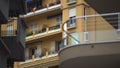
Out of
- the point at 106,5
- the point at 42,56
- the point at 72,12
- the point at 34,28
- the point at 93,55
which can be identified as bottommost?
the point at 42,56

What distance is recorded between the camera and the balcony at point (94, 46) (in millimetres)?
16094

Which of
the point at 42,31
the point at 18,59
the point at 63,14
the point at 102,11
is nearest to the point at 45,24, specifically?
the point at 42,31

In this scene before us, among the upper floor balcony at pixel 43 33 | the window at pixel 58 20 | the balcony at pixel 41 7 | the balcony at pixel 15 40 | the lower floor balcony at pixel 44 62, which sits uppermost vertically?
the balcony at pixel 41 7

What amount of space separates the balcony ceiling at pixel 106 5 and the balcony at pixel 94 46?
84cm

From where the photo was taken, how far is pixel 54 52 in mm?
61938

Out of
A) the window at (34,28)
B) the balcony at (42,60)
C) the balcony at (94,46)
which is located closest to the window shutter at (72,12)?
the balcony at (42,60)

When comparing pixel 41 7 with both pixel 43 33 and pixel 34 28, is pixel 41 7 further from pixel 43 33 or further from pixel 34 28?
pixel 43 33

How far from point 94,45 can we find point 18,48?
33.5 ft

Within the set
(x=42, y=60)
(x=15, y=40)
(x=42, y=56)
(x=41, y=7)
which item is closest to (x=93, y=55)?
(x=15, y=40)

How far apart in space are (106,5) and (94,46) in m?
2.77

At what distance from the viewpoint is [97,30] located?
17359 millimetres

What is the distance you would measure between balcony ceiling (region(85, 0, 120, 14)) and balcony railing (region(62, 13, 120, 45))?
2.03ft

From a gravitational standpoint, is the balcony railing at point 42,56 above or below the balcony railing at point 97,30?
below

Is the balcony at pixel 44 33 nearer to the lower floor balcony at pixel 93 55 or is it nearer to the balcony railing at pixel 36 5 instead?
Answer: the balcony railing at pixel 36 5
